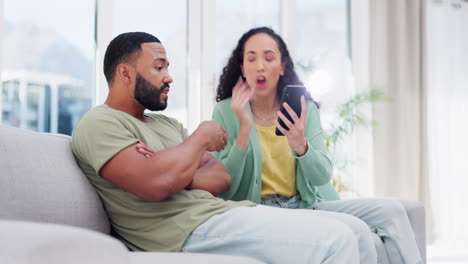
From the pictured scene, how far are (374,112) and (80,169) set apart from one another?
3.79 meters

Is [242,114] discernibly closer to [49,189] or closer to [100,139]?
[100,139]

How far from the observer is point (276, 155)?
2.08 meters

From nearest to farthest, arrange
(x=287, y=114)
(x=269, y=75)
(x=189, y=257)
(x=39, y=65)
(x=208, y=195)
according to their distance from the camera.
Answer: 1. (x=189, y=257)
2. (x=208, y=195)
3. (x=287, y=114)
4. (x=269, y=75)
5. (x=39, y=65)

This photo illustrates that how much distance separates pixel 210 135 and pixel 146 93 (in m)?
0.26

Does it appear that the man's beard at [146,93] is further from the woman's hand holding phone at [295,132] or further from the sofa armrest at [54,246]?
the sofa armrest at [54,246]

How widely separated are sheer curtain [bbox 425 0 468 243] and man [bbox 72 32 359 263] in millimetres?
4044

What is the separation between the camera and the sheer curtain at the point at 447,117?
5.12 metres

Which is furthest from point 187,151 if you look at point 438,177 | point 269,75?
point 438,177

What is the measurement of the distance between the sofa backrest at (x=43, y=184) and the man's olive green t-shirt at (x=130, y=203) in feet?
0.12

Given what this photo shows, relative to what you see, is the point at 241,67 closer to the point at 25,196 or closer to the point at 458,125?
the point at 25,196

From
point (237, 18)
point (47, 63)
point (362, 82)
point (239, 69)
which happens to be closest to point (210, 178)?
point (239, 69)

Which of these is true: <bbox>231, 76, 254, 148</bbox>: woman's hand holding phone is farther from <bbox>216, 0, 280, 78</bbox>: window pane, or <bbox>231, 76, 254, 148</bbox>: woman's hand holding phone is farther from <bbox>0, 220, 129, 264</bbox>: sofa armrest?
<bbox>216, 0, 280, 78</bbox>: window pane

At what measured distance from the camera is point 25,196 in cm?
124

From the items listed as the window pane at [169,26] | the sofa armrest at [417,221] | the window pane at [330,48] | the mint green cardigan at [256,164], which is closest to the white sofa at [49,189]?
the mint green cardigan at [256,164]
